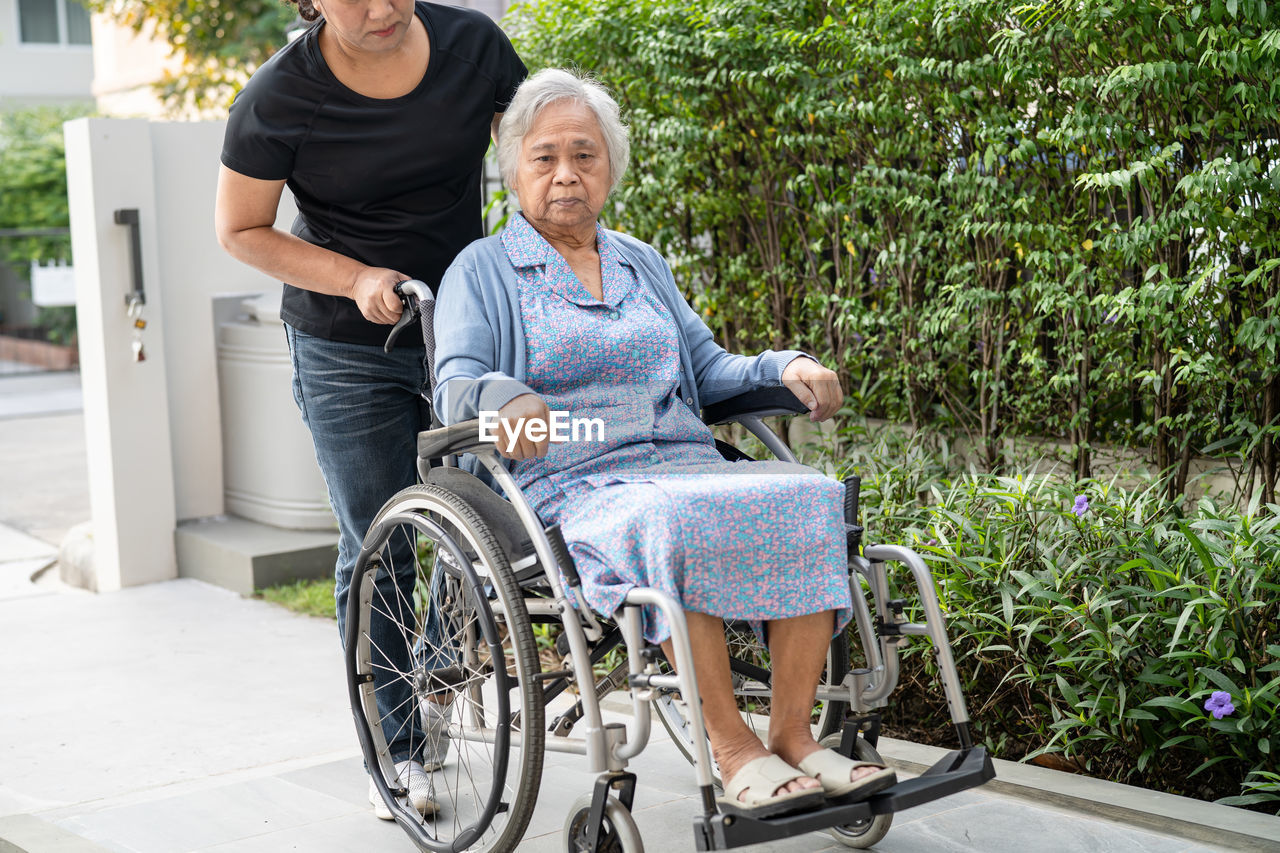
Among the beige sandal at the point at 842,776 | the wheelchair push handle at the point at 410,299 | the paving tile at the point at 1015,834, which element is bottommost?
the paving tile at the point at 1015,834

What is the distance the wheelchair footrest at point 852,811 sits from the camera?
2086 mm

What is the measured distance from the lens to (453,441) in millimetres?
2457

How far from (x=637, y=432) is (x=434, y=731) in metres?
0.85

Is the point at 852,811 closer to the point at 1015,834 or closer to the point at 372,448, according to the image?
the point at 1015,834

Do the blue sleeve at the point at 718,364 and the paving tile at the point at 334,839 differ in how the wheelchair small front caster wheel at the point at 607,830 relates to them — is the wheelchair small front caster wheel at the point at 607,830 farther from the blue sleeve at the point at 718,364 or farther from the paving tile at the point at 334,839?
the blue sleeve at the point at 718,364

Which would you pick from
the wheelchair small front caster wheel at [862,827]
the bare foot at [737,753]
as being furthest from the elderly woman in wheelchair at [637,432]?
the wheelchair small front caster wheel at [862,827]

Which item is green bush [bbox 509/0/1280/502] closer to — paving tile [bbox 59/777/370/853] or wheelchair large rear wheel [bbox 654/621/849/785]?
wheelchair large rear wheel [bbox 654/621/849/785]

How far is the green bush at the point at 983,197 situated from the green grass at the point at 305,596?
5.79ft

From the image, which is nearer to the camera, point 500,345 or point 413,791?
point 500,345

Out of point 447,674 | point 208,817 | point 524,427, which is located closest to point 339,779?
point 208,817

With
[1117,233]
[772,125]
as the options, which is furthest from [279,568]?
[1117,233]

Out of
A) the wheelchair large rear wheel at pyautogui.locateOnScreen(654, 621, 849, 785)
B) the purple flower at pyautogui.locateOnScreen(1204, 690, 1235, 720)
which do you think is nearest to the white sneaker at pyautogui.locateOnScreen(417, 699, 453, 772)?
the wheelchair large rear wheel at pyautogui.locateOnScreen(654, 621, 849, 785)

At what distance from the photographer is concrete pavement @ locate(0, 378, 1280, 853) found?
2754mm

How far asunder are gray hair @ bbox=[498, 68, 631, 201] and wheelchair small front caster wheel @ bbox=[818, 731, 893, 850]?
1209mm
